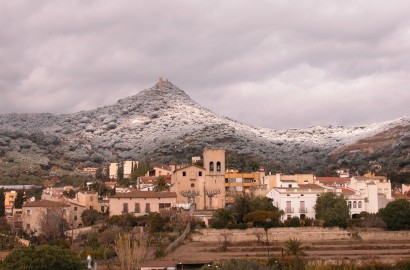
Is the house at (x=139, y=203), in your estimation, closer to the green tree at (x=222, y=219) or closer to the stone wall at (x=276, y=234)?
the green tree at (x=222, y=219)

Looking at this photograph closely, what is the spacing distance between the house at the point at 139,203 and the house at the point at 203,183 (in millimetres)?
2800

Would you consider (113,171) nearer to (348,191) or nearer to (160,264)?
(348,191)

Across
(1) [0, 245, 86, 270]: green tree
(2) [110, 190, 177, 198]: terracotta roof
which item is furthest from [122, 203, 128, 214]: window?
(1) [0, 245, 86, 270]: green tree

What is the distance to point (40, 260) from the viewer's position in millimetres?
35938

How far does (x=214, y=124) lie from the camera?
17600 centimetres

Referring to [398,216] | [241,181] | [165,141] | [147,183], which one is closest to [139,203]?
[147,183]

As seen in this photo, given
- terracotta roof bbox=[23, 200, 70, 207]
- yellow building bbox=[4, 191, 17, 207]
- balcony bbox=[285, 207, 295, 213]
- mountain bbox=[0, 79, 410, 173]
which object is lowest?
balcony bbox=[285, 207, 295, 213]

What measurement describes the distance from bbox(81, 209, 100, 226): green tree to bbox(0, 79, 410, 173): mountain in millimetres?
62183

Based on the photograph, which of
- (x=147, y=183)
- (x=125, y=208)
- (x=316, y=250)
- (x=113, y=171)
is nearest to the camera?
(x=316, y=250)

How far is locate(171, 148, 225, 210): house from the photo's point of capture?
65.6 metres

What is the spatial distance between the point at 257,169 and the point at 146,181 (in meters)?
20.3

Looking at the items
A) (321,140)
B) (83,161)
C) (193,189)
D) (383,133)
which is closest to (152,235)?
(193,189)

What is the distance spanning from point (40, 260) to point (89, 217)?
25111 millimetres

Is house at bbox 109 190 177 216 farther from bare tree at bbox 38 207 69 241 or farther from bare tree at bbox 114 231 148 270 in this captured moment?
bare tree at bbox 114 231 148 270
